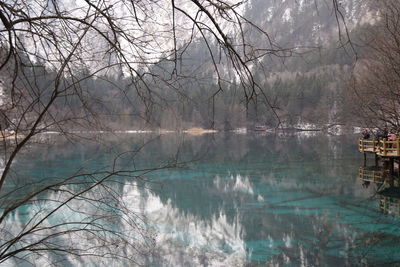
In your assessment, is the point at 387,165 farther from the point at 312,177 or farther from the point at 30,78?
the point at 30,78

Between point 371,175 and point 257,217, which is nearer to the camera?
point 257,217

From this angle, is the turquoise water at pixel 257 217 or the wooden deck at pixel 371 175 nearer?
the turquoise water at pixel 257 217

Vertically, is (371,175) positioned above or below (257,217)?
above

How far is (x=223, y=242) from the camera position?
35.3 ft

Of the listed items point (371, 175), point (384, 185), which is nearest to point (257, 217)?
point (384, 185)

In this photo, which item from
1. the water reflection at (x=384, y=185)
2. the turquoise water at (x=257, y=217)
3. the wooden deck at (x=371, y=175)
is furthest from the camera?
the wooden deck at (x=371, y=175)

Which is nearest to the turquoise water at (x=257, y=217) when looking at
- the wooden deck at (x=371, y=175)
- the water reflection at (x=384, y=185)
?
the water reflection at (x=384, y=185)

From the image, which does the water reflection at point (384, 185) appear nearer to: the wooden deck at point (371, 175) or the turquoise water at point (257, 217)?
the wooden deck at point (371, 175)

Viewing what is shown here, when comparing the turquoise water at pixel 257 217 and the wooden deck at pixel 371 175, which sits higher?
the wooden deck at pixel 371 175

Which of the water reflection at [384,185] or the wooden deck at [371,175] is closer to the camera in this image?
the water reflection at [384,185]

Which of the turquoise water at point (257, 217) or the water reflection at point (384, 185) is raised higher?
the water reflection at point (384, 185)

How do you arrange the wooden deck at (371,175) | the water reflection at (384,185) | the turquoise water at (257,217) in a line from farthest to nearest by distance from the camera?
the wooden deck at (371,175) < the water reflection at (384,185) < the turquoise water at (257,217)

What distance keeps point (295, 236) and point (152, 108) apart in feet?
30.4

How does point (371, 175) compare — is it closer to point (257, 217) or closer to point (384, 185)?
point (384, 185)
